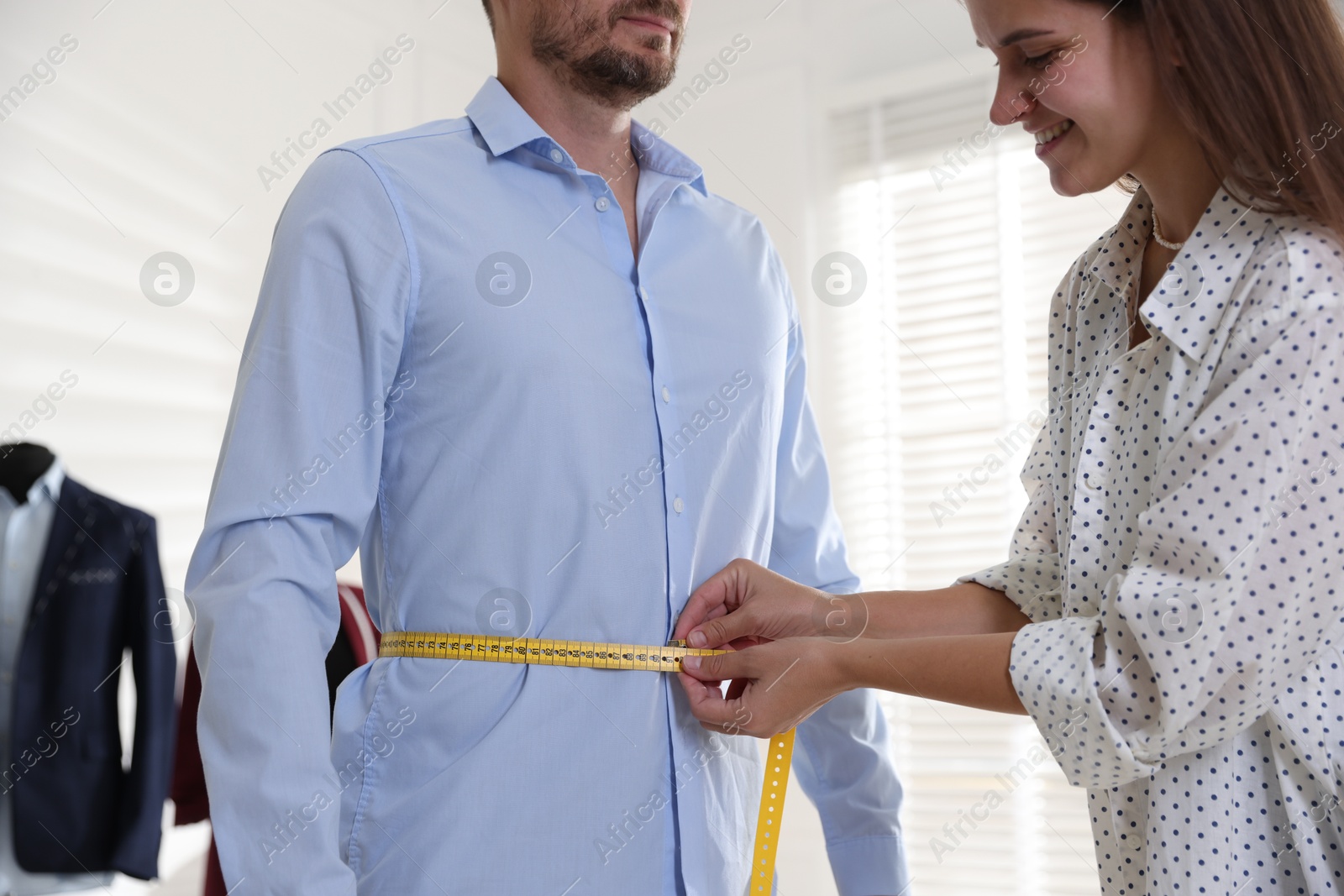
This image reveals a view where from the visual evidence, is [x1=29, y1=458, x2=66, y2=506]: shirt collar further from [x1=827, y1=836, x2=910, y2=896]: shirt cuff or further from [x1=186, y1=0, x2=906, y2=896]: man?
[x1=827, y1=836, x2=910, y2=896]: shirt cuff

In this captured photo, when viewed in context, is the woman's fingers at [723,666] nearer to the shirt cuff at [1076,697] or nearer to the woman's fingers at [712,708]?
the woman's fingers at [712,708]

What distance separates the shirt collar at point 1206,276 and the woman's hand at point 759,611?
1.76 feet

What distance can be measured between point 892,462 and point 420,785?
2.88 m

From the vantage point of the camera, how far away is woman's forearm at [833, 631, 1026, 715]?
3.86 ft

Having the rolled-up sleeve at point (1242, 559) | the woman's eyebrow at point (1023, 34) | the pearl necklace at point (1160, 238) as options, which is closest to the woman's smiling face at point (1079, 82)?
the woman's eyebrow at point (1023, 34)

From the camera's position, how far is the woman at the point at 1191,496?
40.0 inches

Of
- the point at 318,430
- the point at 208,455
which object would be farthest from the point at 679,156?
the point at 208,455

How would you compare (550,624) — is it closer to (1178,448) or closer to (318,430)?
(318,430)

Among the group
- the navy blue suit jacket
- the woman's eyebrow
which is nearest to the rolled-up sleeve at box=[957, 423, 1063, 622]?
the woman's eyebrow

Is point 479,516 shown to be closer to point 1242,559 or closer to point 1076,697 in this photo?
point 1076,697

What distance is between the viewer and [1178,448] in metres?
1.08

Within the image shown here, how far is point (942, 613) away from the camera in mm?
1484

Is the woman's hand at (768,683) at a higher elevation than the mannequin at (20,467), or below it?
below

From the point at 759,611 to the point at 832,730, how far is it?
1.01 ft
